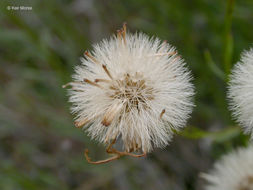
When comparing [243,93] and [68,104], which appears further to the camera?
[68,104]

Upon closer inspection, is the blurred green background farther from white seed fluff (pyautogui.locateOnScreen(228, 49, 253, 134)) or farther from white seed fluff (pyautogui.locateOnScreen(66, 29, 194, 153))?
white seed fluff (pyautogui.locateOnScreen(228, 49, 253, 134))

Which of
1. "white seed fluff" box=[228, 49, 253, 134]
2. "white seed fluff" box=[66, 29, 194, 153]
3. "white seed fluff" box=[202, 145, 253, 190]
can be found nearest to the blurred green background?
"white seed fluff" box=[202, 145, 253, 190]

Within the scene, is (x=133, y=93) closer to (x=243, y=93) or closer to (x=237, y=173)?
(x=243, y=93)

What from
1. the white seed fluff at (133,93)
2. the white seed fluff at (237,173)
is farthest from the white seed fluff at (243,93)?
the white seed fluff at (237,173)

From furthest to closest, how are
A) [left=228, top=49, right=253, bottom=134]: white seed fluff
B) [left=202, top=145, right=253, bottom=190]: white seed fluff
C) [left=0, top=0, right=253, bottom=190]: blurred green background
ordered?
[left=0, top=0, right=253, bottom=190]: blurred green background
[left=202, top=145, right=253, bottom=190]: white seed fluff
[left=228, top=49, right=253, bottom=134]: white seed fluff

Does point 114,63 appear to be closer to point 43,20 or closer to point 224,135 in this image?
point 224,135

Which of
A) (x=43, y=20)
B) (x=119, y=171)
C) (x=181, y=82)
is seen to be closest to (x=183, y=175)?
(x=119, y=171)

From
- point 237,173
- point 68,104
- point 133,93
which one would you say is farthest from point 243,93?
point 68,104
